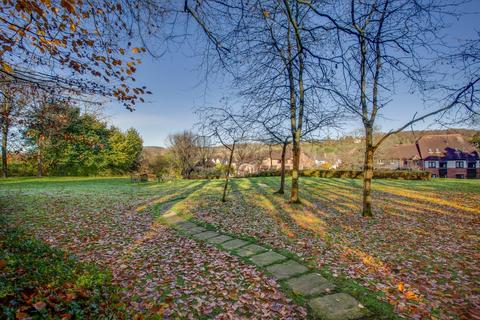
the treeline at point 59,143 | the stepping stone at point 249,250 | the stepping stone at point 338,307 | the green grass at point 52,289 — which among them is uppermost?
the treeline at point 59,143

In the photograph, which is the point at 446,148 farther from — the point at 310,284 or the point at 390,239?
the point at 310,284

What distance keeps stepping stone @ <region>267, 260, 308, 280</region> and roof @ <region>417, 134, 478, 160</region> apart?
48.2 metres

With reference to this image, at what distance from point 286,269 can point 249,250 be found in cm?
118

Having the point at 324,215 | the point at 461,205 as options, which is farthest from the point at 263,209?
the point at 461,205

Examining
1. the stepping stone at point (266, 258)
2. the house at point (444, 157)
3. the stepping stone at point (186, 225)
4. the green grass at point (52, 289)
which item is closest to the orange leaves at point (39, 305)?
the green grass at point (52, 289)

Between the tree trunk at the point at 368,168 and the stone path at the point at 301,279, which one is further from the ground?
the tree trunk at the point at 368,168

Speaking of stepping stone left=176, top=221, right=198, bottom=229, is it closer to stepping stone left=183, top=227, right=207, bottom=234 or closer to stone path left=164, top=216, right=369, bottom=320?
stepping stone left=183, top=227, right=207, bottom=234

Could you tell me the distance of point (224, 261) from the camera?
478 centimetres

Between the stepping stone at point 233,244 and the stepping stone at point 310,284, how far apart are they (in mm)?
1897

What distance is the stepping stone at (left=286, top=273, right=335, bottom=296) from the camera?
11.8 ft

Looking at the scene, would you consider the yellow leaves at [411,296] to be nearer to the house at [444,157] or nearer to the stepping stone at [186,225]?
the stepping stone at [186,225]

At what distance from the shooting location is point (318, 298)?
341 cm

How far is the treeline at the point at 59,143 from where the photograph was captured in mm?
6496

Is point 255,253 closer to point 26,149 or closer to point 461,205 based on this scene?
point 26,149
